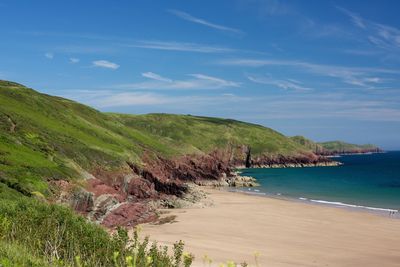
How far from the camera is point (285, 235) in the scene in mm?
40469

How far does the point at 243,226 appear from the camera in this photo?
44.8 m

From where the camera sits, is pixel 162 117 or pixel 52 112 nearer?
pixel 52 112

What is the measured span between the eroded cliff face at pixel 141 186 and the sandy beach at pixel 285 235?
3.78m

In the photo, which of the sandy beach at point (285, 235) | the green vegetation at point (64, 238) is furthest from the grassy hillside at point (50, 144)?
the green vegetation at point (64, 238)

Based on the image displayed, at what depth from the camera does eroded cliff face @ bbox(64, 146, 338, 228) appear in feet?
135

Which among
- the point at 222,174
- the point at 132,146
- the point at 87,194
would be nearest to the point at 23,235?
the point at 87,194

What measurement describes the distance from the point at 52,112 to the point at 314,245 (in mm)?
56910

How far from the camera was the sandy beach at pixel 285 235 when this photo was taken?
1222 inches

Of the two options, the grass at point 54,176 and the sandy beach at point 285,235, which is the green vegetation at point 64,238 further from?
the sandy beach at point 285,235

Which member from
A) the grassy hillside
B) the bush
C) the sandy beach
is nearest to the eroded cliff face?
the grassy hillside

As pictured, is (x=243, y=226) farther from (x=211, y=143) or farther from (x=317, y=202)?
(x=211, y=143)

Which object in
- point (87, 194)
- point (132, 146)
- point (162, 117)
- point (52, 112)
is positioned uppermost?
point (162, 117)

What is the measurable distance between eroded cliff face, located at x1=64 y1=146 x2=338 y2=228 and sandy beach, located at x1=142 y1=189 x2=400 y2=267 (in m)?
3.78

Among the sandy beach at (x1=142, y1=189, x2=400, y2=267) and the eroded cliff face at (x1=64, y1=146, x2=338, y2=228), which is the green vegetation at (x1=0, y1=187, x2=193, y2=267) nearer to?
the sandy beach at (x1=142, y1=189, x2=400, y2=267)
